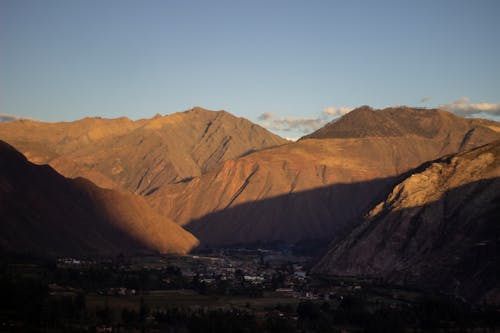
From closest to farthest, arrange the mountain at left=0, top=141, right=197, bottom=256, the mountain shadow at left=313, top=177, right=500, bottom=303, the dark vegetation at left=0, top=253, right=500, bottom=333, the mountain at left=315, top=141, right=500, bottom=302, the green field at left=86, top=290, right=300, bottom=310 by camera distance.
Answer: the dark vegetation at left=0, top=253, right=500, bottom=333 < the green field at left=86, top=290, right=300, bottom=310 < the mountain shadow at left=313, top=177, right=500, bottom=303 < the mountain at left=315, top=141, right=500, bottom=302 < the mountain at left=0, top=141, right=197, bottom=256

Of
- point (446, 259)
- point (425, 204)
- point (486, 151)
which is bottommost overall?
point (446, 259)

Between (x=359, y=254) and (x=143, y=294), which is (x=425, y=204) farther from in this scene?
(x=143, y=294)

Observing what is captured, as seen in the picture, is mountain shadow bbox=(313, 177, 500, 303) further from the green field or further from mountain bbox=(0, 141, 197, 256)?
mountain bbox=(0, 141, 197, 256)

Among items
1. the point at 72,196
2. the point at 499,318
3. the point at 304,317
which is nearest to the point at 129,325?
the point at 304,317

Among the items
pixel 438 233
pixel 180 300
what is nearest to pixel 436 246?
pixel 438 233

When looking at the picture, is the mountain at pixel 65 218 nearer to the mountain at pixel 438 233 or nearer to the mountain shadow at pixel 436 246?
the mountain at pixel 438 233

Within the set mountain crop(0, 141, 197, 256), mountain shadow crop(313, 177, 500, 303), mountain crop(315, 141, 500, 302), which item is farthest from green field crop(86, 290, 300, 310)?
mountain crop(0, 141, 197, 256)
